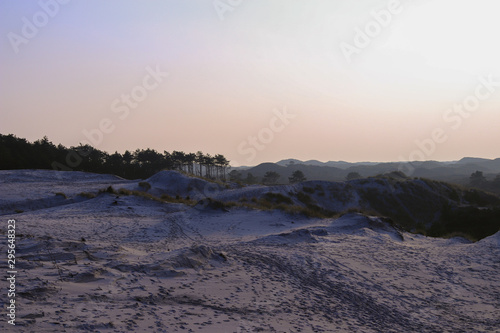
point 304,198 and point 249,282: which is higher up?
point 304,198

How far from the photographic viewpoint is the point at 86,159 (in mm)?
61406

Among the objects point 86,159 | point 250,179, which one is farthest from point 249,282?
point 250,179

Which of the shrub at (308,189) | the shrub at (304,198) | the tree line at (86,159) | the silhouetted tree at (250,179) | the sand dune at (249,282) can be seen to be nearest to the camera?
the sand dune at (249,282)

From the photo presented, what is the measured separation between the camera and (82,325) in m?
5.23

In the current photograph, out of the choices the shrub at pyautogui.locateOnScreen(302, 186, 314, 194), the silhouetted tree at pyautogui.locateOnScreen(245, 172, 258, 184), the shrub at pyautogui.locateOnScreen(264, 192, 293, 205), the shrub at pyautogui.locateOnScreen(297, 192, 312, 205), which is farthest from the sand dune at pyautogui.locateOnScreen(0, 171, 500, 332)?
the silhouetted tree at pyautogui.locateOnScreen(245, 172, 258, 184)

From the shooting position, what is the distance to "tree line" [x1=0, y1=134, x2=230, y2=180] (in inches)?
2111

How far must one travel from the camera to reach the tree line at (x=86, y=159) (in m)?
53.6

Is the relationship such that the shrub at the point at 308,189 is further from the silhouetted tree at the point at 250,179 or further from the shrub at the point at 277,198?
the silhouetted tree at the point at 250,179

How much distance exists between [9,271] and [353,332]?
23.5ft

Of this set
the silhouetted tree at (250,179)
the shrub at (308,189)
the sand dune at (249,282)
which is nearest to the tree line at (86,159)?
the silhouetted tree at (250,179)

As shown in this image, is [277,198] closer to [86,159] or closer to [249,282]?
[249,282]

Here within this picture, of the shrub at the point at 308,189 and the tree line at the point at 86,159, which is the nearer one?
the shrub at the point at 308,189

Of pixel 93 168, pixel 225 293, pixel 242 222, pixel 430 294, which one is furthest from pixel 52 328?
pixel 93 168

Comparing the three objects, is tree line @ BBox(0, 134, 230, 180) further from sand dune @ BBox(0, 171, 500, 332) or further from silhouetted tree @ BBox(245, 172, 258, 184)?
sand dune @ BBox(0, 171, 500, 332)
